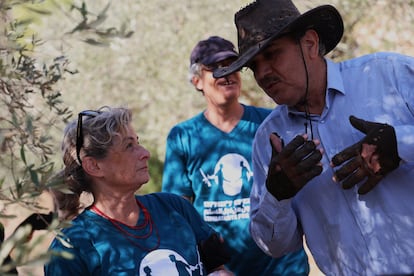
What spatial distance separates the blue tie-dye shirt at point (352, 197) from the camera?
12.7 ft

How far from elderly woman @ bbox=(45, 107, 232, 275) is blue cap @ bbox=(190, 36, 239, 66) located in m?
2.01

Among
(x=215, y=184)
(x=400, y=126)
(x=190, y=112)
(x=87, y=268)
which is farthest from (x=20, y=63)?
(x=190, y=112)

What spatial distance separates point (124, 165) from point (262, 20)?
40.1 inches

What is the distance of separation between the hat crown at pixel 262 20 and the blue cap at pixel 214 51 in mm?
2380

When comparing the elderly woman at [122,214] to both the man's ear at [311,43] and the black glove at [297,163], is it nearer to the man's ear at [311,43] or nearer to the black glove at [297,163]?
the black glove at [297,163]

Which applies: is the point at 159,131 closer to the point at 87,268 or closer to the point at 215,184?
the point at 215,184

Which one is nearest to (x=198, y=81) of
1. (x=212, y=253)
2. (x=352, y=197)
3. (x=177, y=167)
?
(x=177, y=167)

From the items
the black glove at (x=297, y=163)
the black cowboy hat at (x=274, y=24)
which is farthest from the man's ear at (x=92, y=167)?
the black glove at (x=297, y=163)

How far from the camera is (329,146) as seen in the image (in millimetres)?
4047

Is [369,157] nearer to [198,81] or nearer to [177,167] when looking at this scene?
[177,167]

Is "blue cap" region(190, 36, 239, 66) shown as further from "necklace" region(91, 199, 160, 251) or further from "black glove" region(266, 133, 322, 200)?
"black glove" region(266, 133, 322, 200)

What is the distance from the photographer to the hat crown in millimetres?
4070

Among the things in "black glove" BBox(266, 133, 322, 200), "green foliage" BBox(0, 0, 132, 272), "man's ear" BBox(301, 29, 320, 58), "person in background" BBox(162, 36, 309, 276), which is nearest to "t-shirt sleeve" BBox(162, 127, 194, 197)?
"person in background" BBox(162, 36, 309, 276)

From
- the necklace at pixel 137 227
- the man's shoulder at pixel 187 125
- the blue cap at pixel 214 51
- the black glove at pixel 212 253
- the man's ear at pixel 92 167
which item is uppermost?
the blue cap at pixel 214 51
